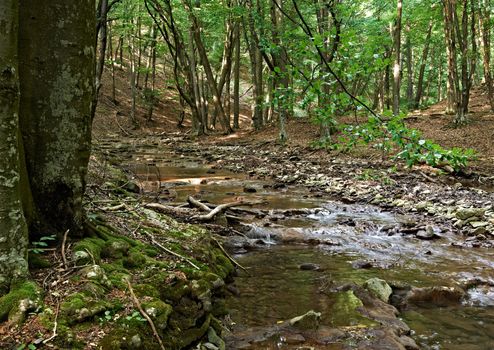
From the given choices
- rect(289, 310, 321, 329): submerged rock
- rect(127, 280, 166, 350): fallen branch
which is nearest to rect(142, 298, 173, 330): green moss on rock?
rect(127, 280, 166, 350): fallen branch

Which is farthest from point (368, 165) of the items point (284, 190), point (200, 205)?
point (200, 205)

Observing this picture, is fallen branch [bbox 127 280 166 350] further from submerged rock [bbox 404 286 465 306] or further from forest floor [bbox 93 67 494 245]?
forest floor [bbox 93 67 494 245]

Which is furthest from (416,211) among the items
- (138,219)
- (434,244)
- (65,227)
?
(65,227)

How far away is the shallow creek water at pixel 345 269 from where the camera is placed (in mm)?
3805

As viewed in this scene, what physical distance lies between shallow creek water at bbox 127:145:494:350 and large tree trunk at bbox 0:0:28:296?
5.99 feet

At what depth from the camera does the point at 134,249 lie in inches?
146

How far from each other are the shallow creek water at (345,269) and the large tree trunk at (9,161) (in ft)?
5.99

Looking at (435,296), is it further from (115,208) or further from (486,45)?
(486,45)

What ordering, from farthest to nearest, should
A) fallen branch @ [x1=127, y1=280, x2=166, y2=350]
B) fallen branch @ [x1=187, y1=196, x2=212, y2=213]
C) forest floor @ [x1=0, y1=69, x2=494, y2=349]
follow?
fallen branch @ [x1=187, y1=196, x2=212, y2=213] < forest floor @ [x1=0, y1=69, x2=494, y2=349] < fallen branch @ [x1=127, y1=280, x2=166, y2=350]

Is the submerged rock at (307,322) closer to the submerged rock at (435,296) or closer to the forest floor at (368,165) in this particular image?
the submerged rock at (435,296)

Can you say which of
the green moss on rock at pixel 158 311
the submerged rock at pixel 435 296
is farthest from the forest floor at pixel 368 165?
the green moss on rock at pixel 158 311

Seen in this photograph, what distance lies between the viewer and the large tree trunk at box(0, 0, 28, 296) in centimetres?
241

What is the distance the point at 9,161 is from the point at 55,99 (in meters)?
0.80

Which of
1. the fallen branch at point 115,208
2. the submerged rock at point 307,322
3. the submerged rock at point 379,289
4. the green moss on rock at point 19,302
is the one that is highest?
the fallen branch at point 115,208
